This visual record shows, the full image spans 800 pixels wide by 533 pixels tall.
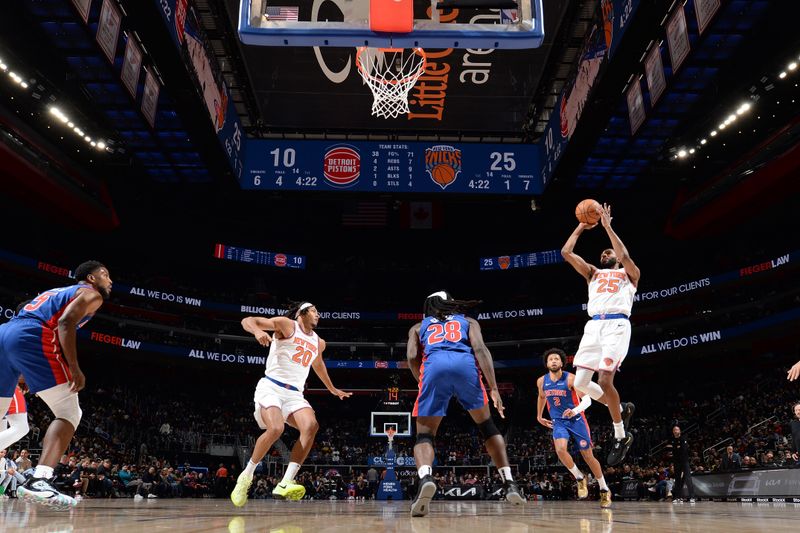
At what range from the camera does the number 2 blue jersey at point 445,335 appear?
5.49 meters

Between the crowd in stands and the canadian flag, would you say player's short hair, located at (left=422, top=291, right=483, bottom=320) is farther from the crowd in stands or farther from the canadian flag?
the canadian flag

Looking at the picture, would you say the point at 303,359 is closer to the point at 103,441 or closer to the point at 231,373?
the point at 103,441

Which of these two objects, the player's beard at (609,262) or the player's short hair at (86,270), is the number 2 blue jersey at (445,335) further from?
the player's short hair at (86,270)

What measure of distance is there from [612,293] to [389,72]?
27.2 feet

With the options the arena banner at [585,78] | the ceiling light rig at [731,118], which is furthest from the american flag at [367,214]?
the ceiling light rig at [731,118]

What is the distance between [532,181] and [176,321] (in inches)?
887

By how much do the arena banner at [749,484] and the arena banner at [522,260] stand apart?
19284mm

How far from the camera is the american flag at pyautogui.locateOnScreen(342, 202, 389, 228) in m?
28.9

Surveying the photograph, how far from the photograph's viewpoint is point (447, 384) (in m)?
5.31

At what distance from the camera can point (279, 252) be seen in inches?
1395

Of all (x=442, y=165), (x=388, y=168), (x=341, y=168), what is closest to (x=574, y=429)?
(x=442, y=165)

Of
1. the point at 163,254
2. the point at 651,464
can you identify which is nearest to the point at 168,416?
the point at 163,254

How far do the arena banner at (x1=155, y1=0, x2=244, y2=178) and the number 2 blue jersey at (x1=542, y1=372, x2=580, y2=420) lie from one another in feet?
31.5

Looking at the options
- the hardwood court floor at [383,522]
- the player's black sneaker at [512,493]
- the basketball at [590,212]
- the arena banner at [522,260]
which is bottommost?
the hardwood court floor at [383,522]
